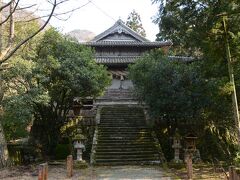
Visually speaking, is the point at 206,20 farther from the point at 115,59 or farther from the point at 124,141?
the point at 115,59

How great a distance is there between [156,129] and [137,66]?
12.7 ft

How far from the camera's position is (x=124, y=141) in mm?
17656

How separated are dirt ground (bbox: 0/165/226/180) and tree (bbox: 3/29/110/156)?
2837mm

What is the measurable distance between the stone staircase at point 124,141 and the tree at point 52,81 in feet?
8.23

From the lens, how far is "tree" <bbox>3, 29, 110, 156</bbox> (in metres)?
14.7

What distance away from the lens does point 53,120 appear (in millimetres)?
18141

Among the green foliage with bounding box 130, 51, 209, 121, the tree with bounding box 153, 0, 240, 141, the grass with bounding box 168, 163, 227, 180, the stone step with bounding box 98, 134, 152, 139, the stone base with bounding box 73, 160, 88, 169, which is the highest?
the tree with bounding box 153, 0, 240, 141

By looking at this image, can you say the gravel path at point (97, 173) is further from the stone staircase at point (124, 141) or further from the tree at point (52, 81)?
the tree at point (52, 81)

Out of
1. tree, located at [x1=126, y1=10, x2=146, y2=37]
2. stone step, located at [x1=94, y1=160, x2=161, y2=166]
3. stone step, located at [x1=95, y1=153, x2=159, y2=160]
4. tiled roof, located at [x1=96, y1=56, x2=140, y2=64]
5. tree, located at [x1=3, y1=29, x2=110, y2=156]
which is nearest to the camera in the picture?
tree, located at [x1=3, y1=29, x2=110, y2=156]

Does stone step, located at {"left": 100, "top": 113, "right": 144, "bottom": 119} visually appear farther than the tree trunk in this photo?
Yes

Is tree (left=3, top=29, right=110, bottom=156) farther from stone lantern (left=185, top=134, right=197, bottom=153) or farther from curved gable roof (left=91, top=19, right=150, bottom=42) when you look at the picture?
curved gable roof (left=91, top=19, right=150, bottom=42)

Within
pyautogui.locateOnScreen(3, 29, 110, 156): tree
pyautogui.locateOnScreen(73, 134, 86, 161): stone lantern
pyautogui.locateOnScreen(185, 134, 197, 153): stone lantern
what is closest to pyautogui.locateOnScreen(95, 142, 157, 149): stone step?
pyautogui.locateOnScreen(73, 134, 86, 161): stone lantern

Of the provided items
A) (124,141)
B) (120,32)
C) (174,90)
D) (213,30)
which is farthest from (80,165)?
(120,32)

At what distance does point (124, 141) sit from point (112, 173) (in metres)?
4.34
